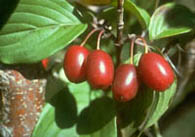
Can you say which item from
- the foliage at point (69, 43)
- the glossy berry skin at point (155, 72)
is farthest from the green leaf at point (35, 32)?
the glossy berry skin at point (155, 72)

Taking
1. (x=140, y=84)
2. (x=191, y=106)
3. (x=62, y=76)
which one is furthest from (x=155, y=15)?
(x=191, y=106)

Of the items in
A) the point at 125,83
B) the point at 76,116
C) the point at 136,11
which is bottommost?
the point at 76,116

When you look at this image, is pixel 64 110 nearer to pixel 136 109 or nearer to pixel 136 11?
pixel 136 109

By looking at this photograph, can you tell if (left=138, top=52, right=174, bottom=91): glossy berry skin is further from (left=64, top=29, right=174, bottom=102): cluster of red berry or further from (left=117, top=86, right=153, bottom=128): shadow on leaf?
(left=117, top=86, right=153, bottom=128): shadow on leaf

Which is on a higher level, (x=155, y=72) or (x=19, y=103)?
(x=155, y=72)

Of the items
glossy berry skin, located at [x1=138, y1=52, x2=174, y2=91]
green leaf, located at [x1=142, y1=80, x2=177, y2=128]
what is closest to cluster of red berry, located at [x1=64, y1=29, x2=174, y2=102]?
glossy berry skin, located at [x1=138, y1=52, x2=174, y2=91]

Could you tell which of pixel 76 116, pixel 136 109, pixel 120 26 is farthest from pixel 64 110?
pixel 120 26

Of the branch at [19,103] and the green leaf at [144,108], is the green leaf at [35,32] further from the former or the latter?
the green leaf at [144,108]

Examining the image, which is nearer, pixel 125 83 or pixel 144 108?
pixel 125 83
